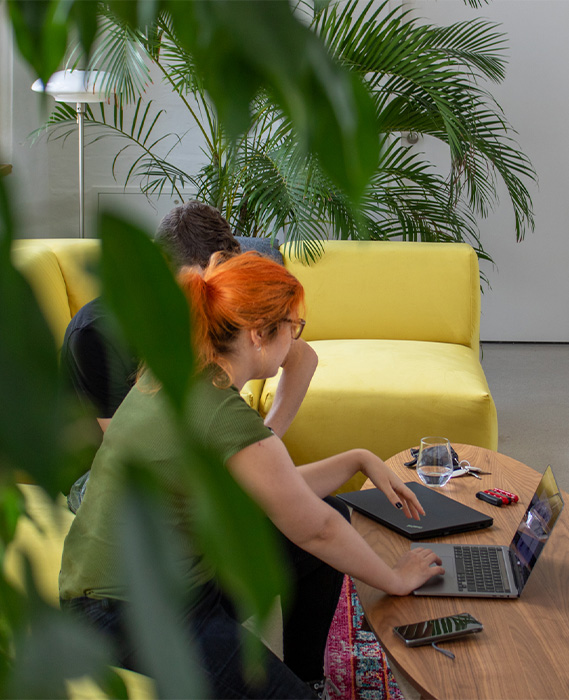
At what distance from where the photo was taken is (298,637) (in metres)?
1.68

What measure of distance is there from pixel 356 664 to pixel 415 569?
1.92 feet

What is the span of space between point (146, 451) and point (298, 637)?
1619mm

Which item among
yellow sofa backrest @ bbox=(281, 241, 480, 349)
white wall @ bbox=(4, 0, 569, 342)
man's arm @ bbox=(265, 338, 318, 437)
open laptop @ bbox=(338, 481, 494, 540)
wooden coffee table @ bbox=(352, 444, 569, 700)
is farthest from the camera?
white wall @ bbox=(4, 0, 569, 342)

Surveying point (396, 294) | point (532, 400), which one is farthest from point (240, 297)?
point (532, 400)

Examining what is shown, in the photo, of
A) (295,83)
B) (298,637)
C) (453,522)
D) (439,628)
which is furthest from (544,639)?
(295,83)

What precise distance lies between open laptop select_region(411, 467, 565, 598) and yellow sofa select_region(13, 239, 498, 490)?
1.06 m

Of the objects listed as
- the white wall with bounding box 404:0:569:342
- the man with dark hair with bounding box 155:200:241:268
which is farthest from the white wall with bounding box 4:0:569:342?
the man with dark hair with bounding box 155:200:241:268

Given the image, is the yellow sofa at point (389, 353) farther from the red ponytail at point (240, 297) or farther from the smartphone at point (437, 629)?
the smartphone at point (437, 629)

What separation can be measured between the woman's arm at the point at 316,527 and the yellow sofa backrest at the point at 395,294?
183 centimetres

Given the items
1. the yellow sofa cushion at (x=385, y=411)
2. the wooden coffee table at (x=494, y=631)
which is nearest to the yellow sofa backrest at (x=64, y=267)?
the wooden coffee table at (x=494, y=631)

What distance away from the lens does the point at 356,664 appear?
178 centimetres

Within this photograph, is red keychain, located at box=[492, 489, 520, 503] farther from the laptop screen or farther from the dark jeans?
the dark jeans

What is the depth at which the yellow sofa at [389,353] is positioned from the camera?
99.0 inches

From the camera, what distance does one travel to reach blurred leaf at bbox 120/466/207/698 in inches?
6.1
